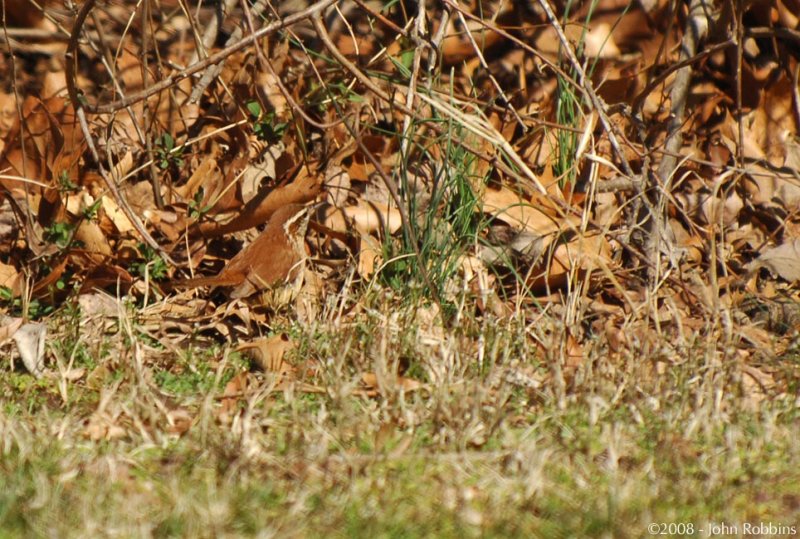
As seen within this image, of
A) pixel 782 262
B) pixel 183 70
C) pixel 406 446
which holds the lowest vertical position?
pixel 406 446

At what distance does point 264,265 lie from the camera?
368 centimetres

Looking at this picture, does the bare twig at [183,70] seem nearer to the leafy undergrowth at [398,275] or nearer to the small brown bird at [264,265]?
the leafy undergrowth at [398,275]

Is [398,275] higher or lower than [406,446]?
higher

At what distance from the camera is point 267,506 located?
2.32 metres

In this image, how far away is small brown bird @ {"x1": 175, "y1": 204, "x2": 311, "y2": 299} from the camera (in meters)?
3.65

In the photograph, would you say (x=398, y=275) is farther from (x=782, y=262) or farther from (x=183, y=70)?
(x=782, y=262)

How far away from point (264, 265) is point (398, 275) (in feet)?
1.47

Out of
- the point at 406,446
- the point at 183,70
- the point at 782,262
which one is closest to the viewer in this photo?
the point at 406,446

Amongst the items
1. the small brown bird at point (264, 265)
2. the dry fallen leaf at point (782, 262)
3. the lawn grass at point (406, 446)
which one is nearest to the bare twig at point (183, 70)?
the small brown bird at point (264, 265)

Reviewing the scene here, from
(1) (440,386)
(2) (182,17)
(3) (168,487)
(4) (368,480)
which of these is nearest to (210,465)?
(3) (168,487)

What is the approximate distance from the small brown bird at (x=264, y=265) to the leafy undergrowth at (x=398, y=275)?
1cm

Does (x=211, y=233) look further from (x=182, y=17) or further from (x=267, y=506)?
(x=267, y=506)

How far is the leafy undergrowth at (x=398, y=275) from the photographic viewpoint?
2.43 meters

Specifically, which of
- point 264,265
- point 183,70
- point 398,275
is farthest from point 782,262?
point 183,70
